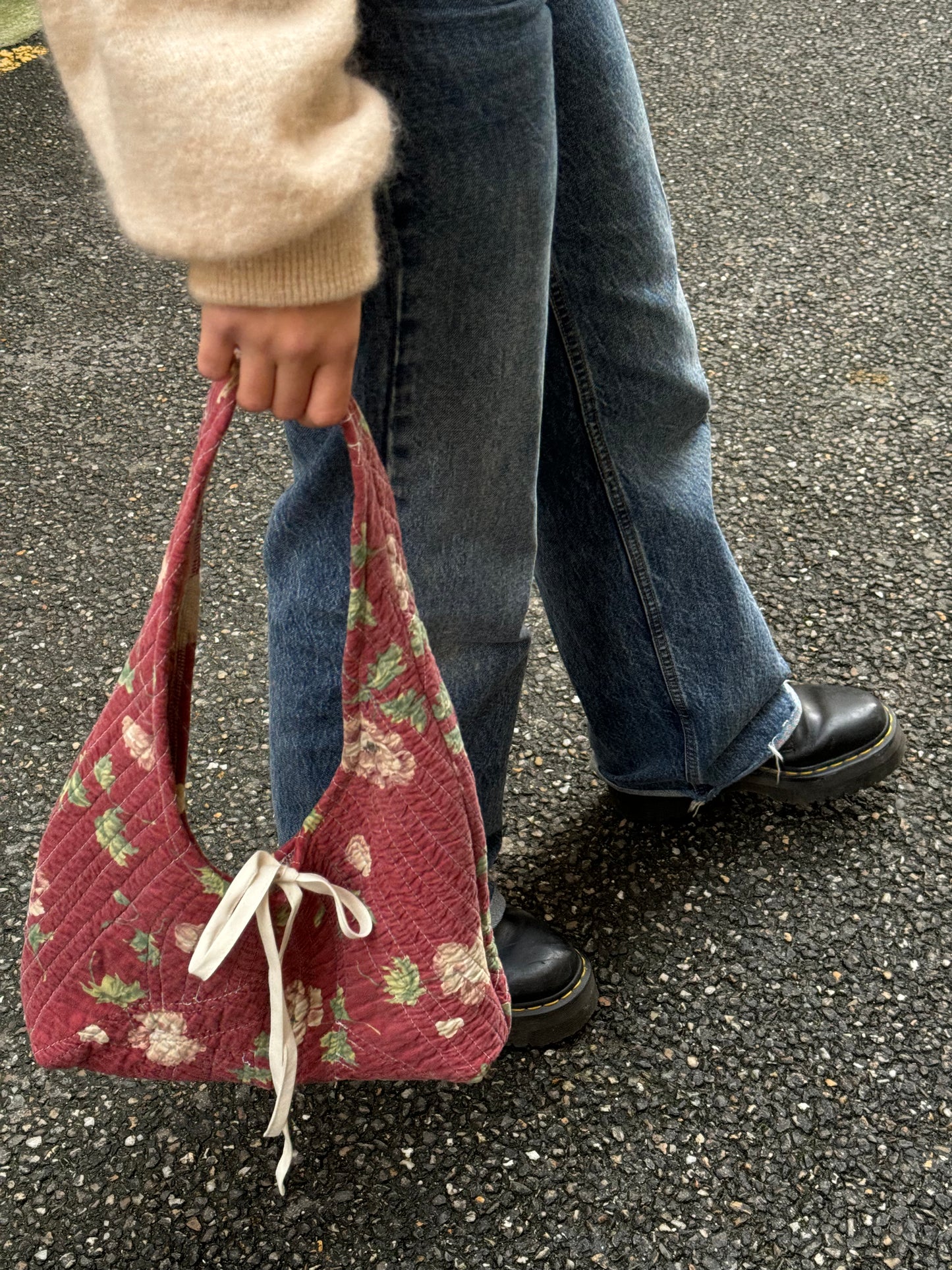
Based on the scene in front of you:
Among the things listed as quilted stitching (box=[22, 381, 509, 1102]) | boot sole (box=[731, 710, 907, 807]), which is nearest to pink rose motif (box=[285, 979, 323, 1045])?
quilted stitching (box=[22, 381, 509, 1102])

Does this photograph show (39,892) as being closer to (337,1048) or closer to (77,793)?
(77,793)

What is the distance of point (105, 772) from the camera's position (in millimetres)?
A: 875

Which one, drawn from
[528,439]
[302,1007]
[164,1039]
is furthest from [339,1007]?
[528,439]

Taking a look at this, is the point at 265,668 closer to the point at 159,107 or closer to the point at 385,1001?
the point at 385,1001

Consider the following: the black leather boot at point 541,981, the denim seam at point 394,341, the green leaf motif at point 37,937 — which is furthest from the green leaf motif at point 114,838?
the black leather boot at point 541,981

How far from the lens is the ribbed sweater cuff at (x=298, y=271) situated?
0.73 meters

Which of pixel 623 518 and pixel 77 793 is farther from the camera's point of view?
pixel 623 518

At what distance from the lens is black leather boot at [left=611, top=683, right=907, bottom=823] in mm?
1399

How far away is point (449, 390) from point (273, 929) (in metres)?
0.41

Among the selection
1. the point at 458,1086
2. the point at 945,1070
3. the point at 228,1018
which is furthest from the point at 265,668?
the point at 945,1070

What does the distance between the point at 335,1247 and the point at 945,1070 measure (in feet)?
1.91

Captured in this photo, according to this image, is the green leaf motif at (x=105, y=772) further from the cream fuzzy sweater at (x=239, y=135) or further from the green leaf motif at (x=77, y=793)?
the cream fuzzy sweater at (x=239, y=135)

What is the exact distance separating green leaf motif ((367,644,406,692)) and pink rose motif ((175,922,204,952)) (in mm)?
212

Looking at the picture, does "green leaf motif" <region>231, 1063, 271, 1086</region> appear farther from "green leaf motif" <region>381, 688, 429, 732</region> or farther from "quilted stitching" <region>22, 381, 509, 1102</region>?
"green leaf motif" <region>381, 688, 429, 732</region>
